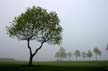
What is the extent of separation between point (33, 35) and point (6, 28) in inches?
429

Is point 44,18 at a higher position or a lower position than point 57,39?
higher

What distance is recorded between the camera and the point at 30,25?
7069cm

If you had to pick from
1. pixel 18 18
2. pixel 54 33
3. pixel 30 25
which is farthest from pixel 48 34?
pixel 18 18

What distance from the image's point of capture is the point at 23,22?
7031 cm

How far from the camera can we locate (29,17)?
70.1 meters

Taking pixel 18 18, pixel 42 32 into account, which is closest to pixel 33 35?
pixel 42 32

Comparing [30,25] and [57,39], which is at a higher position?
[30,25]

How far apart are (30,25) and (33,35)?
12.5 feet

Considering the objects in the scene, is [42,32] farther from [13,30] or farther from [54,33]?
[13,30]

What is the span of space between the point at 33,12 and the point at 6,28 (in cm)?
1230

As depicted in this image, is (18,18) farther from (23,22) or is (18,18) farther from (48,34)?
(48,34)

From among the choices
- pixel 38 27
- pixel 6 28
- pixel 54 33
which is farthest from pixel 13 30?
pixel 54 33

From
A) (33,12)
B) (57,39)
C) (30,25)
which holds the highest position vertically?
(33,12)

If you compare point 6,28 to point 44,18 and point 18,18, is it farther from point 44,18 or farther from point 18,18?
point 44,18
